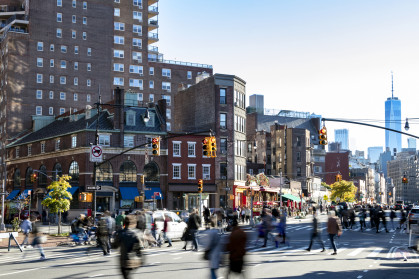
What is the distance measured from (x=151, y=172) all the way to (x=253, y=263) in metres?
42.9

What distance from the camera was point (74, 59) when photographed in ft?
285

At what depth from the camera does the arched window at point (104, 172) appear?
60.1 meters

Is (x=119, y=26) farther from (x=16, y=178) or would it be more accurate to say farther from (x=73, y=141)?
(x=73, y=141)

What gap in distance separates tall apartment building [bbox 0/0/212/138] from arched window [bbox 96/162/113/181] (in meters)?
18.0

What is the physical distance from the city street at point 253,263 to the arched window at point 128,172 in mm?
32399

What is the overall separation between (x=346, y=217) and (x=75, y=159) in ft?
106

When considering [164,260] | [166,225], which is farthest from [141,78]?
[164,260]

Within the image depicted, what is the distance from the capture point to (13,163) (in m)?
74.7

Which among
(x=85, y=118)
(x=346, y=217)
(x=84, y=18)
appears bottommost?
(x=346, y=217)

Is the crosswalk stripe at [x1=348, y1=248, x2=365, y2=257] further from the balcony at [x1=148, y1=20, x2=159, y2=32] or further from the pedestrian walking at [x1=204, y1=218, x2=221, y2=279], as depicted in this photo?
the balcony at [x1=148, y1=20, x2=159, y2=32]

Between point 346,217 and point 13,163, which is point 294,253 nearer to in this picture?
point 346,217

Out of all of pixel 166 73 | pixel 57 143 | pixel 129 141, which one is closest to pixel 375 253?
pixel 129 141

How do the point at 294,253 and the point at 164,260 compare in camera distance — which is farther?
the point at 294,253

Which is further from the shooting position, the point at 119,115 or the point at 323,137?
the point at 119,115
